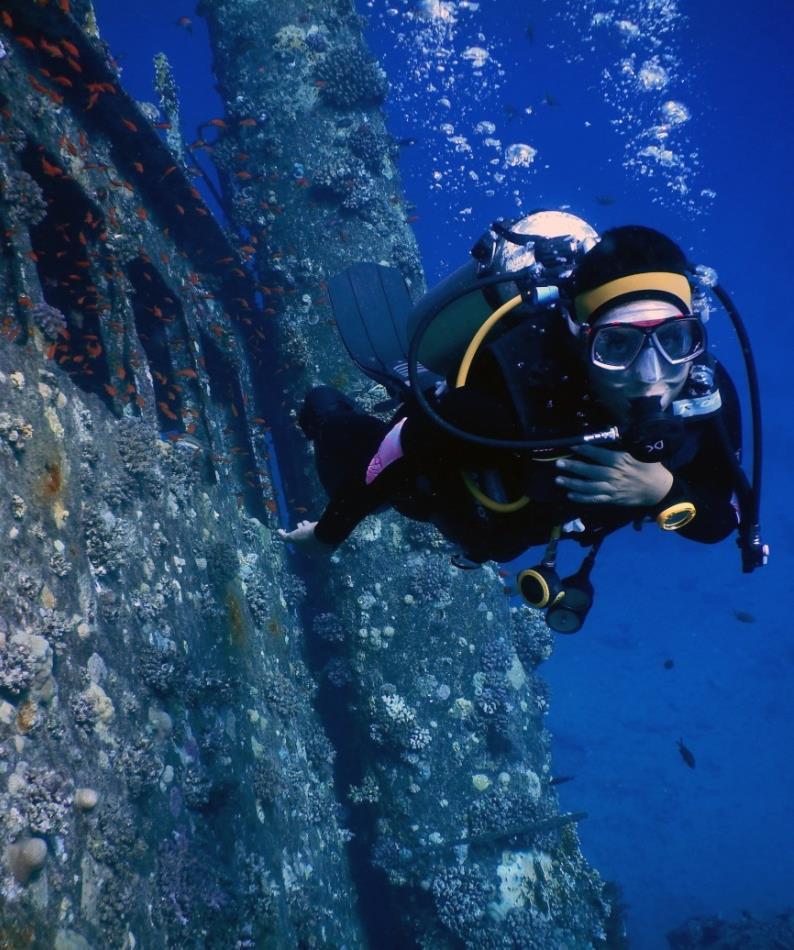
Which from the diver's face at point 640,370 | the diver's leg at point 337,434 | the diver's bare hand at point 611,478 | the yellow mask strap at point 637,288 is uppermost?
the diver's leg at point 337,434

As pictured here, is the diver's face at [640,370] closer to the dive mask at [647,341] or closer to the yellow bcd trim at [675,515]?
the dive mask at [647,341]

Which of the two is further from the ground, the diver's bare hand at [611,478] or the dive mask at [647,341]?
the dive mask at [647,341]

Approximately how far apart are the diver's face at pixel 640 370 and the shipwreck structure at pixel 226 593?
446cm

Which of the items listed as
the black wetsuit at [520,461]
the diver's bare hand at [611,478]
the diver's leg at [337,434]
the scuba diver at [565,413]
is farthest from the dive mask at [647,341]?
the diver's leg at [337,434]

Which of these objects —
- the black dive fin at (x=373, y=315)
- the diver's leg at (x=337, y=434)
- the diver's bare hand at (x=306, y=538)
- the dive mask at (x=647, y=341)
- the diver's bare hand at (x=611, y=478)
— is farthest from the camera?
the black dive fin at (x=373, y=315)

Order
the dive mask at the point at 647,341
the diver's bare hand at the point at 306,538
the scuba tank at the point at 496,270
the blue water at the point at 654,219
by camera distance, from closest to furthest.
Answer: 1. the dive mask at the point at 647,341
2. the scuba tank at the point at 496,270
3. the diver's bare hand at the point at 306,538
4. the blue water at the point at 654,219

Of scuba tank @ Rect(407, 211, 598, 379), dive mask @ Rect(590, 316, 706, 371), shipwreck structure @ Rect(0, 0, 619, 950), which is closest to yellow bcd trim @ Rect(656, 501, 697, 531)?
dive mask @ Rect(590, 316, 706, 371)

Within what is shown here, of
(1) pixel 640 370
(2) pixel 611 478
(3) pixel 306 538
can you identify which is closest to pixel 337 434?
(3) pixel 306 538

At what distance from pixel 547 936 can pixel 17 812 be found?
782 centimetres

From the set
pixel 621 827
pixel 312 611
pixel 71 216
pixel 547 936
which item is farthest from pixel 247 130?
pixel 621 827

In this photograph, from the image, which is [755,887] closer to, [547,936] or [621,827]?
[621,827]

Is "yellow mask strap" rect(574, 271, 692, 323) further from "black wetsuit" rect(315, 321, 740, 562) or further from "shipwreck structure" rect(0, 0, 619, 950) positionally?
"shipwreck structure" rect(0, 0, 619, 950)

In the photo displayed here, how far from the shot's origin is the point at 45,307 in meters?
5.81

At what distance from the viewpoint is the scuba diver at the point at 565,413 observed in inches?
107
